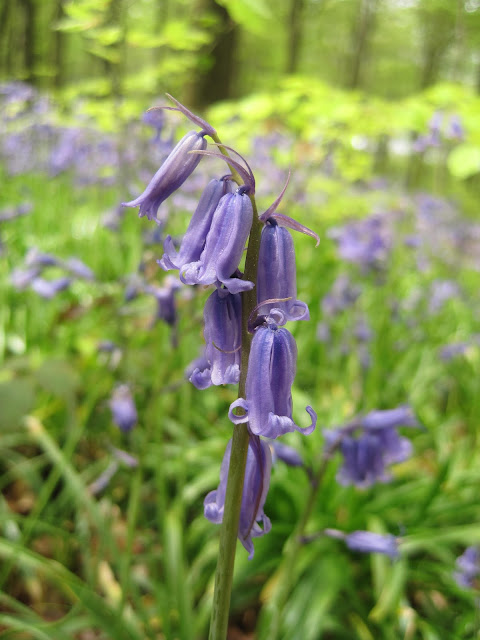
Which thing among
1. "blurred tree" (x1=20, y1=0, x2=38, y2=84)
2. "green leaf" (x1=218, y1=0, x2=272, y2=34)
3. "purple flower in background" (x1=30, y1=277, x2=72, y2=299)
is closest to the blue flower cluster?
"green leaf" (x1=218, y1=0, x2=272, y2=34)

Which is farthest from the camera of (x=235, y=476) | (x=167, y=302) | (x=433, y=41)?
(x=433, y=41)

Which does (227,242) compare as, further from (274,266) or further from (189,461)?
(189,461)

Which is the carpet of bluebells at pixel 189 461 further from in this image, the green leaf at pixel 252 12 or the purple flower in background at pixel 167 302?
the green leaf at pixel 252 12

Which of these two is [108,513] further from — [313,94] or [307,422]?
[313,94]

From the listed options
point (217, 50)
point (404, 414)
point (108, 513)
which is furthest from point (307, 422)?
point (217, 50)

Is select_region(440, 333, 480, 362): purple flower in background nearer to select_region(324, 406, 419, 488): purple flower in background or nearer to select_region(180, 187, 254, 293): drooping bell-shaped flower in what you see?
select_region(324, 406, 419, 488): purple flower in background

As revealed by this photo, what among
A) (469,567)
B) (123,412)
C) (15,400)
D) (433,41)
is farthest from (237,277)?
(433,41)

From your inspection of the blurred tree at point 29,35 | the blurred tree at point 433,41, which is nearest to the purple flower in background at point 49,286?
the blurred tree at point 29,35
